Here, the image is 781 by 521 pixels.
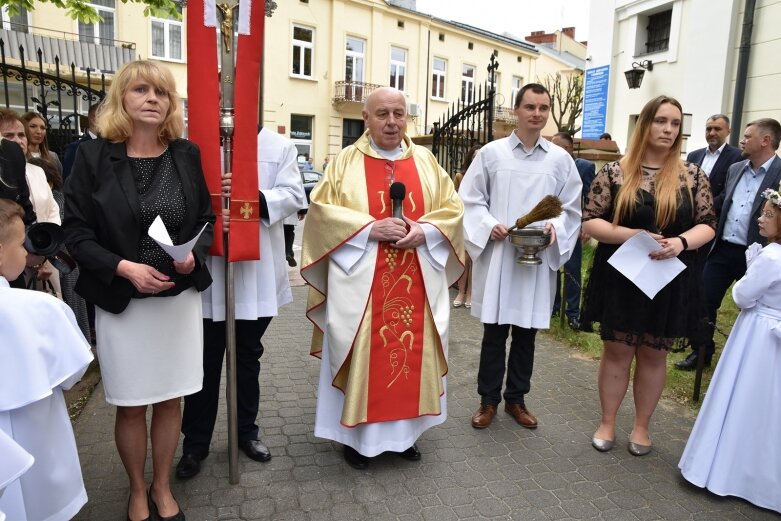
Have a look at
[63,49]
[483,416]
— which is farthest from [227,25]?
[63,49]

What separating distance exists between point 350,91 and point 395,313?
78.6 ft

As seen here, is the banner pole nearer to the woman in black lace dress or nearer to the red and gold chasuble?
the red and gold chasuble

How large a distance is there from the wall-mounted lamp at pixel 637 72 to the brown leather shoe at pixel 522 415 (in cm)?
1034

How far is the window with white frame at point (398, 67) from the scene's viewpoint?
93.0 ft

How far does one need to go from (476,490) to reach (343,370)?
0.96 metres

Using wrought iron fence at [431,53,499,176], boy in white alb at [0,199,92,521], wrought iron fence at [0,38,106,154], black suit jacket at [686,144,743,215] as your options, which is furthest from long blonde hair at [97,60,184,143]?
wrought iron fence at [431,53,499,176]

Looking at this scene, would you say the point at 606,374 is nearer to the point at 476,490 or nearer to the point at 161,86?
the point at 476,490

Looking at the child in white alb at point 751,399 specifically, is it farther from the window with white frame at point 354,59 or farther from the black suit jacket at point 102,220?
the window with white frame at point 354,59

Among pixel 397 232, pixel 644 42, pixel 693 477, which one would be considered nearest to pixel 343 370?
pixel 397 232

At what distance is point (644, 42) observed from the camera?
12906 mm

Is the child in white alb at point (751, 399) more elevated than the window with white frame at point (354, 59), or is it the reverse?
the window with white frame at point (354, 59)

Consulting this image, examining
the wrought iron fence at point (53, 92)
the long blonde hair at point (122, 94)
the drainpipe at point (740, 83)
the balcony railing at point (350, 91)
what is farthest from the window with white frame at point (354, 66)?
the long blonde hair at point (122, 94)

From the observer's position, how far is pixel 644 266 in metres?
3.36

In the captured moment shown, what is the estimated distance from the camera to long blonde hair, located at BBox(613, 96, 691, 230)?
11.1 ft
